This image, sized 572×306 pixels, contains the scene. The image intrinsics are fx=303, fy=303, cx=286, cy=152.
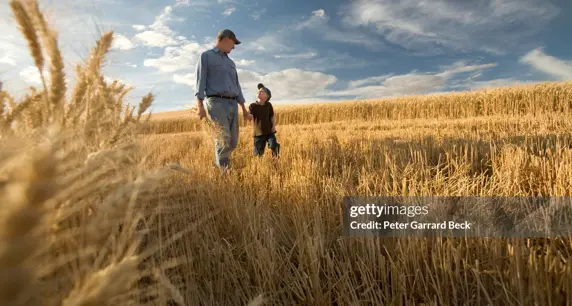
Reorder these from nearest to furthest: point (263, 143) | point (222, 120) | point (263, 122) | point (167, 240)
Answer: point (167, 240) → point (222, 120) → point (263, 122) → point (263, 143)

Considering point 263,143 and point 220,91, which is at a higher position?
point 220,91

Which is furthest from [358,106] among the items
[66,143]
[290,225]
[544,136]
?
[66,143]

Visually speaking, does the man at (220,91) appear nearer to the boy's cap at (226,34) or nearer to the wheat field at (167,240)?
the boy's cap at (226,34)

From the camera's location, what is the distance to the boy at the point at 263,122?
538cm

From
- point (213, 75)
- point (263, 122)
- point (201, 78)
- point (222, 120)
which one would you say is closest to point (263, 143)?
point (263, 122)

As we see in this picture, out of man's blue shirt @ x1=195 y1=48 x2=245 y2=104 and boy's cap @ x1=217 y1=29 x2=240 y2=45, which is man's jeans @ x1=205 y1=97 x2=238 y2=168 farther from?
boy's cap @ x1=217 y1=29 x2=240 y2=45

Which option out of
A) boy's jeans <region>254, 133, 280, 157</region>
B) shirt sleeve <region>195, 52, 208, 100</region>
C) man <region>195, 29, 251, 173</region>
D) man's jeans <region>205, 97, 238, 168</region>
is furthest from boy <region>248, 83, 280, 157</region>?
shirt sleeve <region>195, 52, 208, 100</region>

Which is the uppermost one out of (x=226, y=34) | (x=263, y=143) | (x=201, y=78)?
(x=226, y=34)

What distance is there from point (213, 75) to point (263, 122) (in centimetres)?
151

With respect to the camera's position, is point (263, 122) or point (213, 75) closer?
point (213, 75)

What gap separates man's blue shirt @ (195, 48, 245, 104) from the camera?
12.9 feet

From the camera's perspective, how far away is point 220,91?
13.1ft

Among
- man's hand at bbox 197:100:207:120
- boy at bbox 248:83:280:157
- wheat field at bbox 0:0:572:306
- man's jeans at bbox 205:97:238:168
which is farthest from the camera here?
boy at bbox 248:83:280:157

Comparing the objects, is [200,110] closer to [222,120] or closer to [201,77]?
[222,120]
